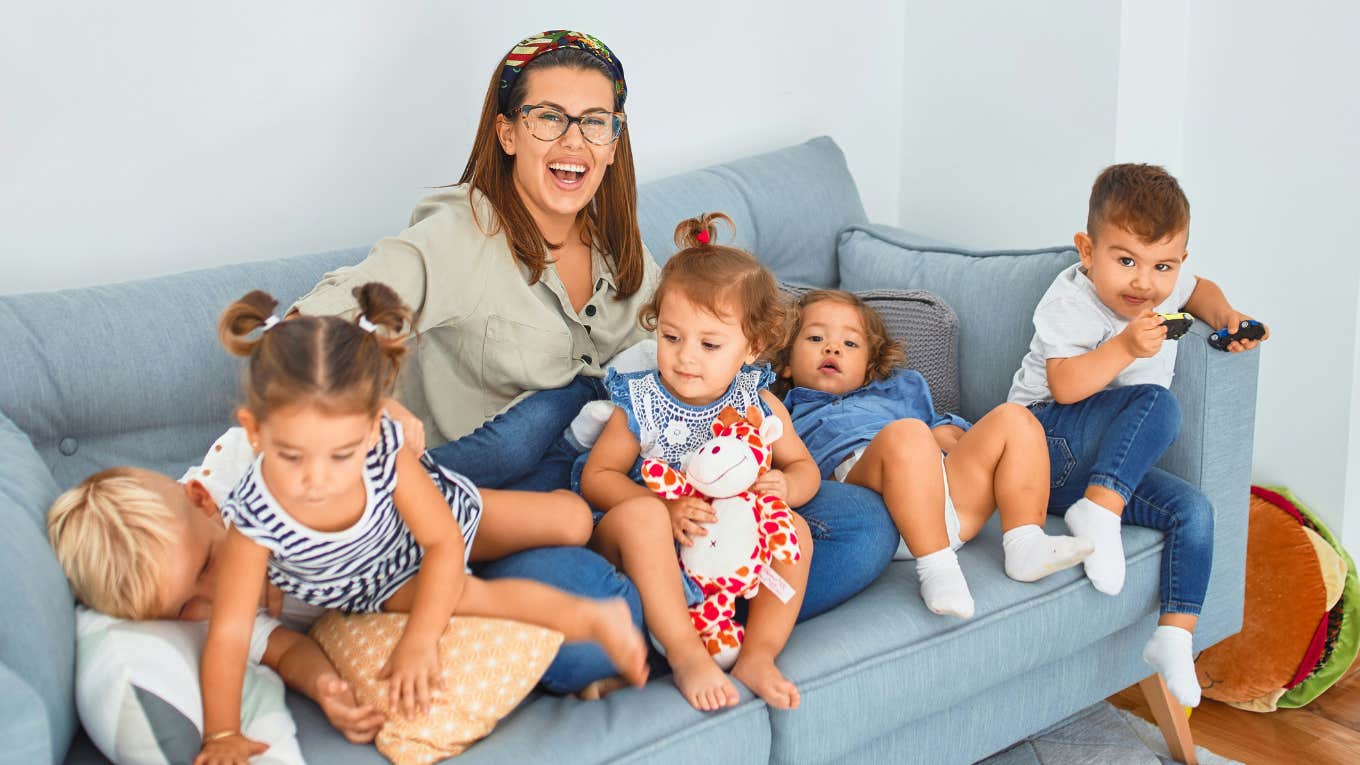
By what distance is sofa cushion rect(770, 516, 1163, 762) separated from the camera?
62.7 inches

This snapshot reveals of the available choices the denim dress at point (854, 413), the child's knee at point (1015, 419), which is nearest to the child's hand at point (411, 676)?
the denim dress at point (854, 413)

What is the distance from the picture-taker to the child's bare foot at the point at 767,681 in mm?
1522

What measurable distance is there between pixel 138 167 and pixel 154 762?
3.76 feet

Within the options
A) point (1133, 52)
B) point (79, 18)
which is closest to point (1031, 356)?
point (1133, 52)

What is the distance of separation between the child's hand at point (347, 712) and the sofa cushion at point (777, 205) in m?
1.12

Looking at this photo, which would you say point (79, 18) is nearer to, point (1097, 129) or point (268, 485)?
point (268, 485)

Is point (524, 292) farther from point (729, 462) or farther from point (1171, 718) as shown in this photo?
point (1171, 718)

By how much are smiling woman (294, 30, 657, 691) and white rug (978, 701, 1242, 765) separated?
3.18 feet

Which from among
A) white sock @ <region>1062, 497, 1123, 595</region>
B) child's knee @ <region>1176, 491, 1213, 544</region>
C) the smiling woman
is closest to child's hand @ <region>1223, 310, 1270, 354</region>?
child's knee @ <region>1176, 491, 1213, 544</region>

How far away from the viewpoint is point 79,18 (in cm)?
194

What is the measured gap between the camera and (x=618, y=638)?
1519mm

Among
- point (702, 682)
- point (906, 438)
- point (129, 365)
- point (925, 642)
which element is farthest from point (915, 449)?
point (129, 365)

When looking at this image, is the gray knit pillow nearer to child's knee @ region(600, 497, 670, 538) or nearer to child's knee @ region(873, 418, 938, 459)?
child's knee @ region(873, 418, 938, 459)

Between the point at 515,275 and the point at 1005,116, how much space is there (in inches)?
58.7
